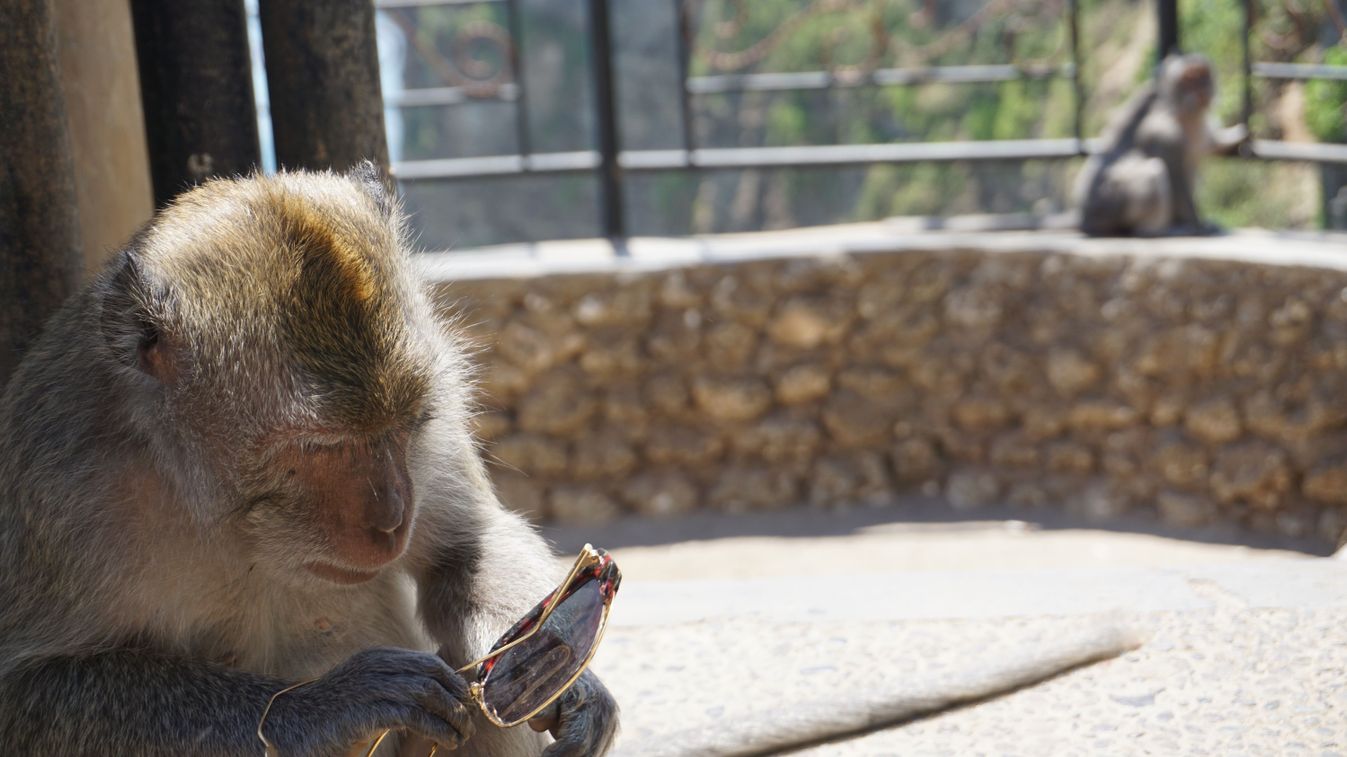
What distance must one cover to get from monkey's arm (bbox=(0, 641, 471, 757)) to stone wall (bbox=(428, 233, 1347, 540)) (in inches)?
177

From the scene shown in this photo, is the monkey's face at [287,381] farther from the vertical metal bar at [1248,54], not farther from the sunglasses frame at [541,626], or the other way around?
the vertical metal bar at [1248,54]

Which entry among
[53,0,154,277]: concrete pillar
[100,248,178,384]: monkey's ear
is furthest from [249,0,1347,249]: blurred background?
[100,248,178,384]: monkey's ear

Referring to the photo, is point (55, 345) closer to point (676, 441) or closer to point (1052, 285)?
point (676, 441)

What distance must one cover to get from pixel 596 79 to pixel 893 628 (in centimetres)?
472

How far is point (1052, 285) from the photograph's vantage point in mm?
6918

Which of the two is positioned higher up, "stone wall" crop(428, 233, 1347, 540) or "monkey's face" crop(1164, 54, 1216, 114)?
"monkey's face" crop(1164, 54, 1216, 114)

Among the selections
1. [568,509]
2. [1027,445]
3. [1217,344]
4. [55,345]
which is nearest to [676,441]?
[568,509]

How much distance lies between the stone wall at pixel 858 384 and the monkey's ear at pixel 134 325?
181 inches

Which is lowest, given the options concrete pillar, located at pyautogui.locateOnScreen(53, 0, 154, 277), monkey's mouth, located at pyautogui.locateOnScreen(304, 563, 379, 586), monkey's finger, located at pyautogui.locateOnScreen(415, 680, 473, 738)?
monkey's finger, located at pyautogui.locateOnScreen(415, 680, 473, 738)

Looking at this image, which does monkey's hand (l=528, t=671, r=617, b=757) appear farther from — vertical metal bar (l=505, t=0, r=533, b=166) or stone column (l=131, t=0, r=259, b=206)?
Answer: vertical metal bar (l=505, t=0, r=533, b=166)

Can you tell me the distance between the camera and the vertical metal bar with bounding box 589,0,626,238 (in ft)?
24.2

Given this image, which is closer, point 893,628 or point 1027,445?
point 893,628

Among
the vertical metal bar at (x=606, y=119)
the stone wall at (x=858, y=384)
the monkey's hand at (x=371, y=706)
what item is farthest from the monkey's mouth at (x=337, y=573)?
the vertical metal bar at (x=606, y=119)

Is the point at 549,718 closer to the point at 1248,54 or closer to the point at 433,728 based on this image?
the point at 433,728
